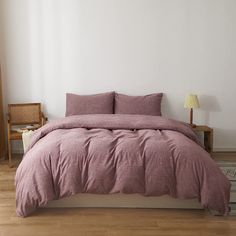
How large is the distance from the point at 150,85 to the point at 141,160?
7.33ft

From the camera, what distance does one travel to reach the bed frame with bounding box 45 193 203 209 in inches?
119

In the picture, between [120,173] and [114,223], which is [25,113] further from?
[114,223]

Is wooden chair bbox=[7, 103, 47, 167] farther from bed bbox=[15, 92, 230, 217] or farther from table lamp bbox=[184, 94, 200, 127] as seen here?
table lamp bbox=[184, 94, 200, 127]

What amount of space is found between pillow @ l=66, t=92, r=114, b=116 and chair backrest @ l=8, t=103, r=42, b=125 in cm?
45

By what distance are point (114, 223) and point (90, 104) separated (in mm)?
2175

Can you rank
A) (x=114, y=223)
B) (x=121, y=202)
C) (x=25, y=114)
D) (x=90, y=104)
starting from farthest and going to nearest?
(x=25, y=114), (x=90, y=104), (x=121, y=202), (x=114, y=223)

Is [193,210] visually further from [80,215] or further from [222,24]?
[222,24]

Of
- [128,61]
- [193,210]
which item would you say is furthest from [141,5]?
[193,210]

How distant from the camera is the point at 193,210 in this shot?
3027 millimetres

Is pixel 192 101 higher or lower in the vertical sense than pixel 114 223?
higher

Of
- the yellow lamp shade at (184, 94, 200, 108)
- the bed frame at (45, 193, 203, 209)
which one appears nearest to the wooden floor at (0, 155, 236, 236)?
the bed frame at (45, 193, 203, 209)

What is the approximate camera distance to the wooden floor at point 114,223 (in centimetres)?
262

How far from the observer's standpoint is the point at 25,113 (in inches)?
188

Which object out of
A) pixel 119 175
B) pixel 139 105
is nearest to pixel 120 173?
pixel 119 175
